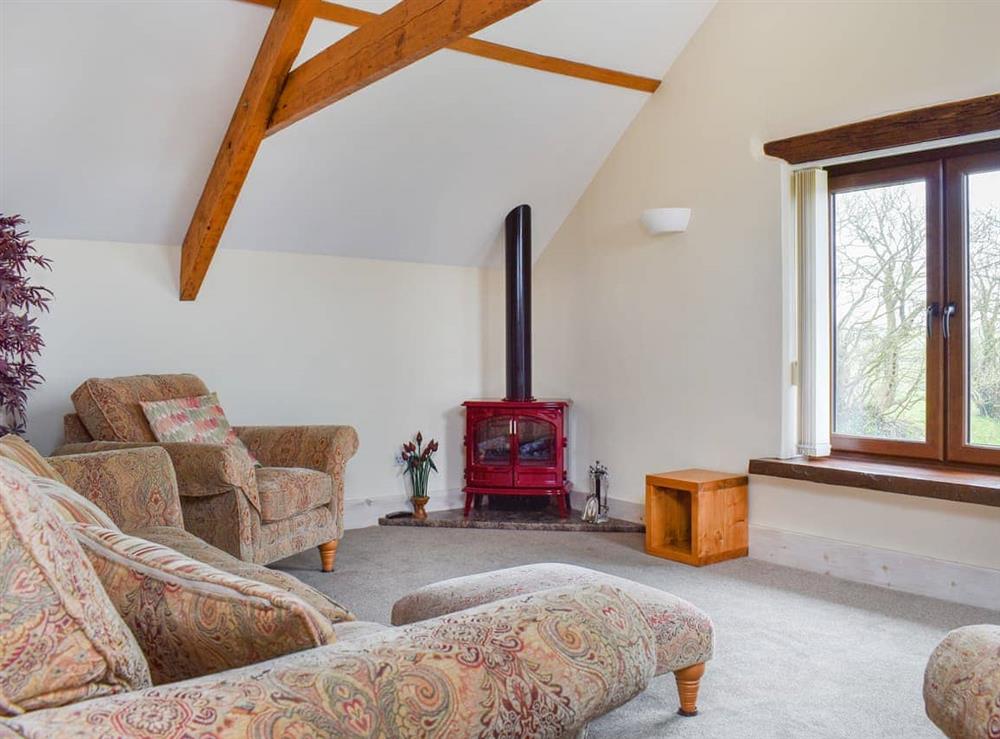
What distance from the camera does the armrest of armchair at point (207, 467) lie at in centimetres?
346

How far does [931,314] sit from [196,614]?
3.68 m

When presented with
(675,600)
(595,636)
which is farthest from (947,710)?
(675,600)

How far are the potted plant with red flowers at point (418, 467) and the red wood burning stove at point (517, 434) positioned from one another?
0.25 meters

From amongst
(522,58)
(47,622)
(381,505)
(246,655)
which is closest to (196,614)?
(246,655)

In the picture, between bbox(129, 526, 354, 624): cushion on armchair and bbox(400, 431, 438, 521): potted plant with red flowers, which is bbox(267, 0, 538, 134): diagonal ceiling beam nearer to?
bbox(129, 526, 354, 624): cushion on armchair

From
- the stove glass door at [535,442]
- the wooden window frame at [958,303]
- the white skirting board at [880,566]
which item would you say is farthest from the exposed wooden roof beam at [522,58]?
the white skirting board at [880,566]

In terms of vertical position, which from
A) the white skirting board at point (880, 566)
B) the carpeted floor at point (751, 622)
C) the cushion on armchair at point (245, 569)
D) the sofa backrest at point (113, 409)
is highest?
the sofa backrest at point (113, 409)

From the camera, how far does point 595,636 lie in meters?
1.22

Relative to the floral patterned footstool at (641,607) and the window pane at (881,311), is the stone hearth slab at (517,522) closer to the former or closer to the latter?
the window pane at (881,311)

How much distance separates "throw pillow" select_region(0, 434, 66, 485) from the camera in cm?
239

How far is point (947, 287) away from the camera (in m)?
3.93

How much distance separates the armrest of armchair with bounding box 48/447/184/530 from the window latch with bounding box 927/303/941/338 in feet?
A: 10.4

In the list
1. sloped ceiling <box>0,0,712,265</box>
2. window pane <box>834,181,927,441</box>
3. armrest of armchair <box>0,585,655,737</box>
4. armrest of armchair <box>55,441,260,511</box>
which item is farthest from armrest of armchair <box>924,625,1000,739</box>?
sloped ceiling <box>0,0,712,265</box>

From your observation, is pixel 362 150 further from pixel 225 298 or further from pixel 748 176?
pixel 748 176
